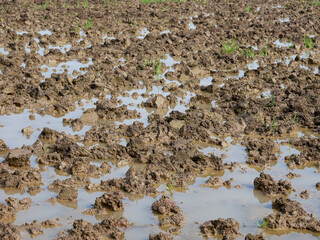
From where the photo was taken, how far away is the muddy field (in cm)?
456

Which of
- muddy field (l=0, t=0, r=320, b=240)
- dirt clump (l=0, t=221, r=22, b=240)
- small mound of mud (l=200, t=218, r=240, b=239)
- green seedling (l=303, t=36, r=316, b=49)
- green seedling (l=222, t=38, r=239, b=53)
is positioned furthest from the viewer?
green seedling (l=303, t=36, r=316, b=49)

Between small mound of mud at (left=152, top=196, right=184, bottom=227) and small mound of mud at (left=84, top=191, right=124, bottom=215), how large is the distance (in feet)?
1.07

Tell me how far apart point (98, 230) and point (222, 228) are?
1.04 meters

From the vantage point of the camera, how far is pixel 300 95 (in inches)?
317

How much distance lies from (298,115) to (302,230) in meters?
2.98

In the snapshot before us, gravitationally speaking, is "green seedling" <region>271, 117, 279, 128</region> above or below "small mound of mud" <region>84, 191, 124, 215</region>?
above

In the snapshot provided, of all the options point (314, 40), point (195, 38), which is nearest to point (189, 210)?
point (195, 38)

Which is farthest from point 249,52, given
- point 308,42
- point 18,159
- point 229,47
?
point 18,159

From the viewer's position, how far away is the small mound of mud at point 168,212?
14.6ft

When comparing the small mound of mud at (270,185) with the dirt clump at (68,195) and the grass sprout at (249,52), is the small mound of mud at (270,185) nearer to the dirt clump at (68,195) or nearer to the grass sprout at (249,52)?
the dirt clump at (68,195)

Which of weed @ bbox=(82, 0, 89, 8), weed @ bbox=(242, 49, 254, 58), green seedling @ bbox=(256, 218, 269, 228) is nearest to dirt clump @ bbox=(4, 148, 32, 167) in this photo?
green seedling @ bbox=(256, 218, 269, 228)

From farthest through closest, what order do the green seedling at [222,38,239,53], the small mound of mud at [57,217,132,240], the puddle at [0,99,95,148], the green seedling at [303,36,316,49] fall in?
the green seedling at [303,36,316,49]
the green seedling at [222,38,239,53]
the puddle at [0,99,95,148]
the small mound of mud at [57,217,132,240]

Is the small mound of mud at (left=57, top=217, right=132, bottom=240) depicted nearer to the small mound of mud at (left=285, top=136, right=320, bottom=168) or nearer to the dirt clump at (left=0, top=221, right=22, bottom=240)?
the dirt clump at (left=0, top=221, right=22, bottom=240)

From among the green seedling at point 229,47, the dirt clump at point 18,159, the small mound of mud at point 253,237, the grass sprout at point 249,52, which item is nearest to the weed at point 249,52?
the grass sprout at point 249,52
